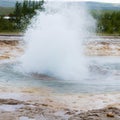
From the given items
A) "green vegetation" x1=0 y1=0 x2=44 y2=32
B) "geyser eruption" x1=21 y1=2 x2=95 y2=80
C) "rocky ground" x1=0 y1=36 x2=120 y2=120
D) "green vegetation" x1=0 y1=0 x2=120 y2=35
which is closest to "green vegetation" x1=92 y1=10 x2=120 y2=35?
"green vegetation" x1=0 y1=0 x2=120 y2=35

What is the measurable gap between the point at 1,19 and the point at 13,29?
2.51m

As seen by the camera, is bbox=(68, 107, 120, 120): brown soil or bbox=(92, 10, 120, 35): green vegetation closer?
bbox=(68, 107, 120, 120): brown soil

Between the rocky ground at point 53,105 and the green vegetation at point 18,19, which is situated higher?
the rocky ground at point 53,105

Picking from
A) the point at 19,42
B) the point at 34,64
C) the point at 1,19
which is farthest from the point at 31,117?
the point at 1,19

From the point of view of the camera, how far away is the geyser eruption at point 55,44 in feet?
74.1

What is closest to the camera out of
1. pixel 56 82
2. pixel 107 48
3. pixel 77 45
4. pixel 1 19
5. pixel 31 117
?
pixel 31 117

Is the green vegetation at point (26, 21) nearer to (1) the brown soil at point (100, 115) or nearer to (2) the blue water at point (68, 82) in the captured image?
(2) the blue water at point (68, 82)

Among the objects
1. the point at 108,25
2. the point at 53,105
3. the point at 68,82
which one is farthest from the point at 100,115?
the point at 108,25

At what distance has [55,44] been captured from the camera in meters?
23.7

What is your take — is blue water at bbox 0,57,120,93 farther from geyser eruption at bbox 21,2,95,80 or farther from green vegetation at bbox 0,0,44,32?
green vegetation at bbox 0,0,44,32

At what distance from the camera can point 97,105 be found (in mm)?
14211

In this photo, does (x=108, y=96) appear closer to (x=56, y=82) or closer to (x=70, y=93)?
(x=70, y=93)

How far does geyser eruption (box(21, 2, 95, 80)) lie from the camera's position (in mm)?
22594

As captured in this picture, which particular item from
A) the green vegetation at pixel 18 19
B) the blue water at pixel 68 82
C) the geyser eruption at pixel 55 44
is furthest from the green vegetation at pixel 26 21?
the blue water at pixel 68 82
